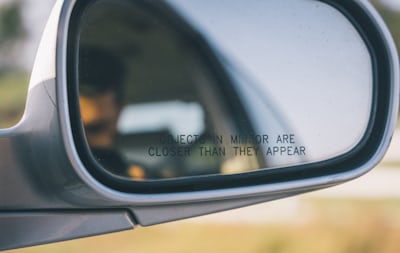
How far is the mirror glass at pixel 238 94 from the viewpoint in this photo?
5.76 feet

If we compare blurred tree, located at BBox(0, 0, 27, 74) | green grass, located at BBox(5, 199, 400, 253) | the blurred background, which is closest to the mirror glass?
the blurred background

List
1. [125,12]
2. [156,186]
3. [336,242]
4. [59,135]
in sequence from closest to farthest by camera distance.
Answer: [59,135] < [156,186] < [125,12] < [336,242]

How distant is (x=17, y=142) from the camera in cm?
150

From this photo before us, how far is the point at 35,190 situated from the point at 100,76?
0.27 metres

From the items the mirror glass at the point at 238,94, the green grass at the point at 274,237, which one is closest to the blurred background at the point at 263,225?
the green grass at the point at 274,237

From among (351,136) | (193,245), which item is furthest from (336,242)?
(351,136)

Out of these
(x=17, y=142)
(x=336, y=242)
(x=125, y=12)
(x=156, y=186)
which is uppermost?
(x=125, y=12)

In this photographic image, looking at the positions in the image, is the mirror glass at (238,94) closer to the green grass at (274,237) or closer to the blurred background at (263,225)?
the blurred background at (263,225)

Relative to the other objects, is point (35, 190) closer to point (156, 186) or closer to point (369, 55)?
point (156, 186)

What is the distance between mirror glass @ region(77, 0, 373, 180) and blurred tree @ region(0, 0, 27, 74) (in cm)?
548

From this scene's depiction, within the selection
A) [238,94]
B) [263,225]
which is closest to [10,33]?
[263,225]

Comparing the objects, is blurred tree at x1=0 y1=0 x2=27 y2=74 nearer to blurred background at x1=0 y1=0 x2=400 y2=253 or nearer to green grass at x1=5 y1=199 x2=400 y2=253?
blurred background at x1=0 y1=0 x2=400 y2=253

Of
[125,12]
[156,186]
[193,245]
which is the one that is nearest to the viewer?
[156,186]

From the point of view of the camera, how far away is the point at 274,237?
7.05 m
